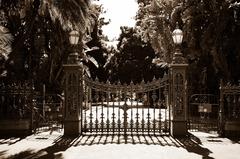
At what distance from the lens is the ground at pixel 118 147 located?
10750 mm

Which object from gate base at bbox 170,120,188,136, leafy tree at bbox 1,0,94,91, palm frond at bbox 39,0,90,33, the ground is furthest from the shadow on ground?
leafy tree at bbox 1,0,94,91

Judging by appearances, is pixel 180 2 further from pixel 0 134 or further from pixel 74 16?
pixel 0 134

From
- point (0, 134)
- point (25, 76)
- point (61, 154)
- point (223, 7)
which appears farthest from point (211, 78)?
point (61, 154)

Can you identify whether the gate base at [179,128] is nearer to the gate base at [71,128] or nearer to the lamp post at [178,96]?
the lamp post at [178,96]

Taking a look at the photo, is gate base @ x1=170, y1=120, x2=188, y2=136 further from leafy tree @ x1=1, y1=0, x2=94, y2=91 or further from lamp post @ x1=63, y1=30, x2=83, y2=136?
leafy tree @ x1=1, y1=0, x2=94, y2=91

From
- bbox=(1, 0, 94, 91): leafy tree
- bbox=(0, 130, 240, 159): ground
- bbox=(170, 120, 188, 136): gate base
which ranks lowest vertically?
bbox=(0, 130, 240, 159): ground

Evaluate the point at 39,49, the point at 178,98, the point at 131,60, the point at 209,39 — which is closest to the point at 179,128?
the point at 178,98

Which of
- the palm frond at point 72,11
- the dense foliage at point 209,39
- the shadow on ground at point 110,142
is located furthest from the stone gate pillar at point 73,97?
the dense foliage at point 209,39

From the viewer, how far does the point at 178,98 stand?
578 inches

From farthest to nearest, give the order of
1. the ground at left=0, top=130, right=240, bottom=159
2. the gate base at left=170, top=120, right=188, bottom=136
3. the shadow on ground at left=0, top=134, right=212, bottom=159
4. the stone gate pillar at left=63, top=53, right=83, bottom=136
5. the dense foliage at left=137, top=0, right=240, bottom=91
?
the dense foliage at left=137, top=0, right=240, bottom=91 → the stone gate pillar at left=63, top=53, right=83, bottom=136 → the gate base at left=170, top=120, right=188, bottom=136 → the shadow on ground at left=0, top=134, right=212, bottom=159 → the ground at left=0, top=130, right=240, bottom=159

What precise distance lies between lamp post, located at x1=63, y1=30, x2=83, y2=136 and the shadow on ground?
48 centimetres

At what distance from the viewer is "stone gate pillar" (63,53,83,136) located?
14.5m

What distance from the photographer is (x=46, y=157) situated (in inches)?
412

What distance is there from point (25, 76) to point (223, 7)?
12093mm
